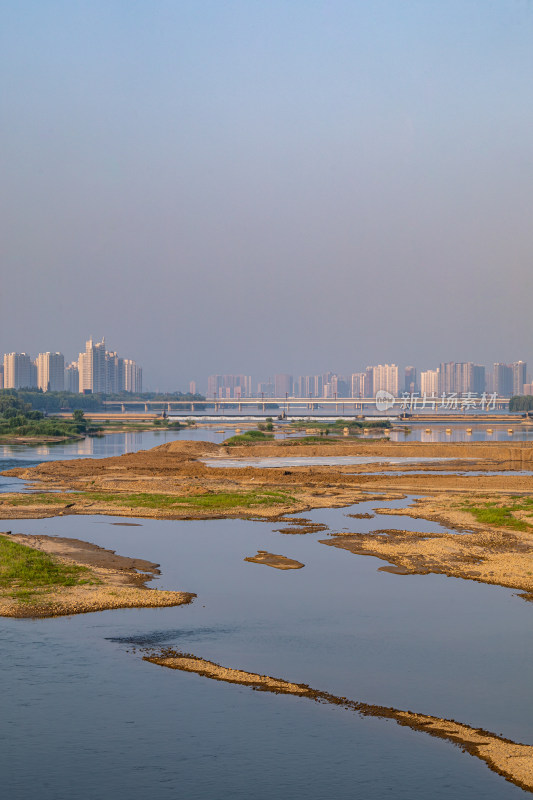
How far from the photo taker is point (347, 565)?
84.9 ft

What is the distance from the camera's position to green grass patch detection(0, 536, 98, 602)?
21172 mm

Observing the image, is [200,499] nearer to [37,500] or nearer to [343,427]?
[37,500]

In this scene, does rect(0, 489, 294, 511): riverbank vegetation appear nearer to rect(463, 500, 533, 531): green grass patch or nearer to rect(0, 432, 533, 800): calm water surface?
rect(463, 500, 533, 531): green grass patch

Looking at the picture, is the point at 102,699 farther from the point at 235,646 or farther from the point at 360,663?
the point at 360,663

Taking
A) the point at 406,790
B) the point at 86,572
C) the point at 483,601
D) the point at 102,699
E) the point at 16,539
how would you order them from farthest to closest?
1. the point at 16,539
2. the point at 86,572
3. the point at 483,601
4. the point at 102,699
5. the point at 406,790

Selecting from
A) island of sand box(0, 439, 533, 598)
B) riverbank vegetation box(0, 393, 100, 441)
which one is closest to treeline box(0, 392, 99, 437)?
riverbank vegetation box(0, 393, 100, 441)

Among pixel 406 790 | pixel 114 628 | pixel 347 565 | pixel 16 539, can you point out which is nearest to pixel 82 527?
pixel 16 539

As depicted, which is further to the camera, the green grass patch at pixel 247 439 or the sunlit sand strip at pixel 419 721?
the green grass patch at pixel 247 439

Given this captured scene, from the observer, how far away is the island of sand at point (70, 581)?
19.8 metres

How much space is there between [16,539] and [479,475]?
3532cm

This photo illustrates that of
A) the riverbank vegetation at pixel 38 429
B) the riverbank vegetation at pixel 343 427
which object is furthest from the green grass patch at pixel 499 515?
the riverbank vegetation at pixel 343 427

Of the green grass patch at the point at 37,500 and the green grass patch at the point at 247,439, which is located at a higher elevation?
the green grass patch at the point at 37,500

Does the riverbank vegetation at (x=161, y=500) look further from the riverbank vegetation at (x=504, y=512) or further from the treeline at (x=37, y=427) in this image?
the treeline at (x=37, y=427)

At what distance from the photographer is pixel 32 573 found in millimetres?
22297
